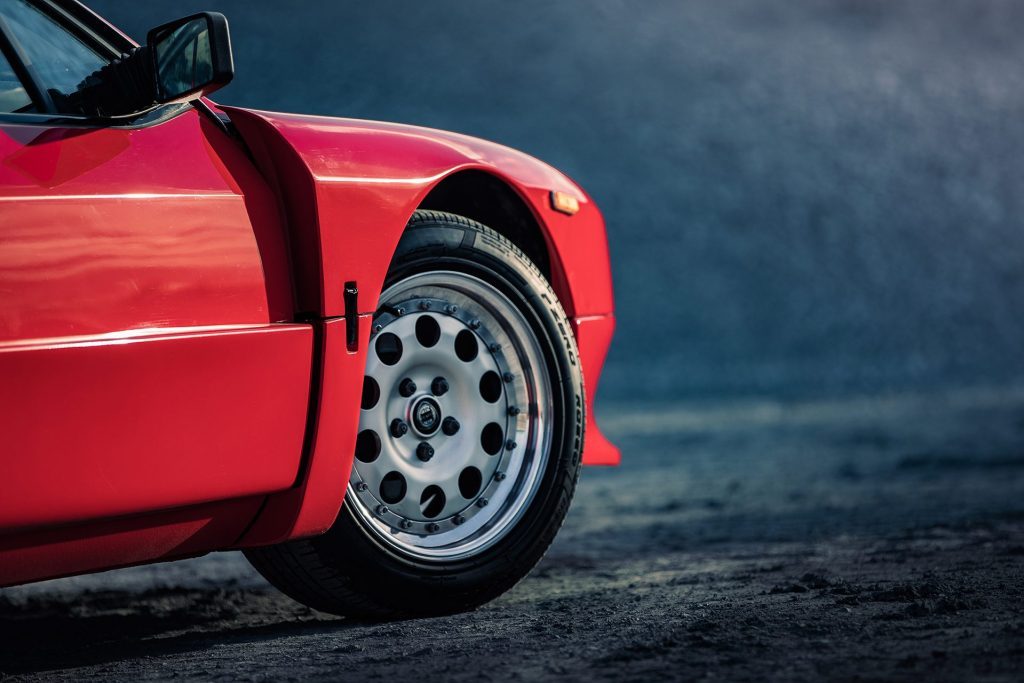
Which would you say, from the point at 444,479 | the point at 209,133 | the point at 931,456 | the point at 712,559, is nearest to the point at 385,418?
the point at 444,479

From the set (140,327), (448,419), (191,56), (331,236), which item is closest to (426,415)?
(448,419)

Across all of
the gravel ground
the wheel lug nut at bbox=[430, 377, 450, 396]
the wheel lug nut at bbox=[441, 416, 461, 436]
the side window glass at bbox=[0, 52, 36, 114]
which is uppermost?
the side window glass at bbox=[0, 52, 36, 114]

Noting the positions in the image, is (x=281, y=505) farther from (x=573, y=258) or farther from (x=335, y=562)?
(x=573, y=258)

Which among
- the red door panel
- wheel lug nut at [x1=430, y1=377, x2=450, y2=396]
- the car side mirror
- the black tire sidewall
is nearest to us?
the red door panel

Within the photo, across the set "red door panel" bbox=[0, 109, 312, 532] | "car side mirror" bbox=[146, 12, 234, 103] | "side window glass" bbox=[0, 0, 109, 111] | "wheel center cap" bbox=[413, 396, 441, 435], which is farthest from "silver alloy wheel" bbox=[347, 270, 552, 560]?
"side window glass" bbox=[0, 0, 109, 111]

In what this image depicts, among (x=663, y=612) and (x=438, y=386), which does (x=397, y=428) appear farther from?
(x=663, y=612)

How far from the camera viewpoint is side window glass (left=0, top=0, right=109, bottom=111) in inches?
106

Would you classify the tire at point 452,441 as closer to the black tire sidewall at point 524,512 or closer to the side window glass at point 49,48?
the black tire sidewall at point 524,512

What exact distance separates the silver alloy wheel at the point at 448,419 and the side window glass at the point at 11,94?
2.88ft

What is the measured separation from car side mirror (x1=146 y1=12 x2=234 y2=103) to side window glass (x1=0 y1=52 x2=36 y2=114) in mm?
260

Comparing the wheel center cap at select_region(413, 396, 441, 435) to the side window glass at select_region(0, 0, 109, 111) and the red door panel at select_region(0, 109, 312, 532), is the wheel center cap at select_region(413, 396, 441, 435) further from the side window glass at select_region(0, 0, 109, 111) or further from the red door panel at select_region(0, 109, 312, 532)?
the side window glass at select_region(0, 0, 109, 111)

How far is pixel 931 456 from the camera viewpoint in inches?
358

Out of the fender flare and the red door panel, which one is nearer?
the red door panel

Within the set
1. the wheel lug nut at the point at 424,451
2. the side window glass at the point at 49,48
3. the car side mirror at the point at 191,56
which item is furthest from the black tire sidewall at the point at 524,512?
the side window glass at the point at 49,48
